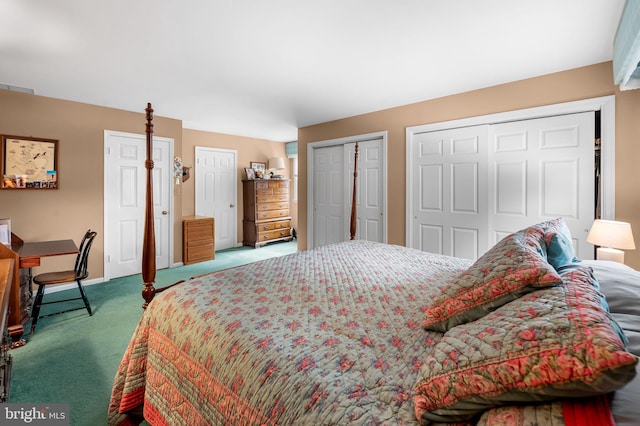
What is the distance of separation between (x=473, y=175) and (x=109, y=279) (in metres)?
5.02

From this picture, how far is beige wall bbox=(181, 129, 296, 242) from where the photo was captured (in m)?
5.76

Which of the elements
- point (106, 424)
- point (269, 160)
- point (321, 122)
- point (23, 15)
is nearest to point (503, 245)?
point (106, 424)

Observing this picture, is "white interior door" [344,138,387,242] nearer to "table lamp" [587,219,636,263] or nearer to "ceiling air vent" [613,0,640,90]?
"table lamp" [587,219,636,263]

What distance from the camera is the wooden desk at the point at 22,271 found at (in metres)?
2.46

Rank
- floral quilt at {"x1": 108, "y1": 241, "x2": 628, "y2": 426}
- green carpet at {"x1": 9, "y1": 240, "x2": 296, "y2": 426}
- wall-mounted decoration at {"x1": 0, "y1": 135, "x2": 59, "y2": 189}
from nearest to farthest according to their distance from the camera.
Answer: floral quilt at {"x1": 108, "y1": 241, "x2": 628, "y2": 426}, green carpet at {"x1": 9, "y1": 240, "x2": 296, "y2": 426}, wall-mounted decoration at {"x1": 0, "y1": 135, "x2": 59, "y2": 189}

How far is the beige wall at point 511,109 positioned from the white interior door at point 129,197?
259 cm

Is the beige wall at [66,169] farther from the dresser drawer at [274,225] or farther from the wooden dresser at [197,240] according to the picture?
the dresser drawer at [274,225]

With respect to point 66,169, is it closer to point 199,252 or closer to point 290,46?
point 199,252

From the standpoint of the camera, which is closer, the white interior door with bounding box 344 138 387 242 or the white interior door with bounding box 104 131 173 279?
the white interior door with bounding box 104 131 173 279

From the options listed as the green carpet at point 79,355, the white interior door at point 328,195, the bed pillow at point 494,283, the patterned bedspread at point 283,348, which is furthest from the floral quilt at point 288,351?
the white interior door at point 328,195

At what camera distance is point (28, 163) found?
3.56m

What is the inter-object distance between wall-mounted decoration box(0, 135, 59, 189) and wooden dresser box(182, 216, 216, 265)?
6.00 feet

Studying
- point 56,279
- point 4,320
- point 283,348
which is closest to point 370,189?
point 283,348

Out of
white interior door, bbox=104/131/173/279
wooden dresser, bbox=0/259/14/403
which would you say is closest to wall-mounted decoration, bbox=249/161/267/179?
white interior door, bbox=104/131/173/279
